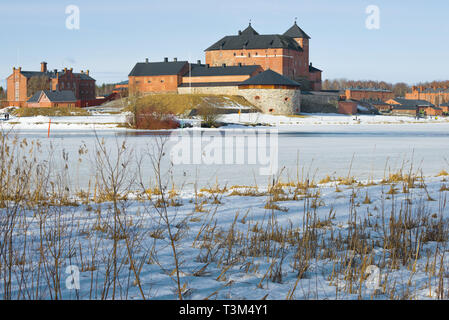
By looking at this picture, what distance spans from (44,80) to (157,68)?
18475 millimetres

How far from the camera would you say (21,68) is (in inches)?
2822

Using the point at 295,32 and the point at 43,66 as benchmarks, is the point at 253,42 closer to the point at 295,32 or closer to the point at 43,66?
the point at 295,32

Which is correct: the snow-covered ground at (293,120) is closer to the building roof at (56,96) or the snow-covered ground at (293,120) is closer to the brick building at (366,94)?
the building roof at (56,96)

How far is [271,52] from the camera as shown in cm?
6462

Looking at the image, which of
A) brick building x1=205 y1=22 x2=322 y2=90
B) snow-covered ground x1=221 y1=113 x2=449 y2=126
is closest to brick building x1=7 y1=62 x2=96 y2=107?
brick building x1=205 y1=22 x2=322 y2=90

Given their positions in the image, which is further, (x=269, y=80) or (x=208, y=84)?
(x=208, y=84)

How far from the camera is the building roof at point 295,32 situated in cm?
7050

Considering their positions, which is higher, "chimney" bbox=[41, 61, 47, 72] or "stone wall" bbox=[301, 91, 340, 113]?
"chimney" bbox=[41, 61, 47, 72]

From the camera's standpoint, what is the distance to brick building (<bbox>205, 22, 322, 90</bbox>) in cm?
6456

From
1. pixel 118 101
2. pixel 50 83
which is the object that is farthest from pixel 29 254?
pixel 50 83

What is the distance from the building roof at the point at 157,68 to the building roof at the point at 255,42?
759cm

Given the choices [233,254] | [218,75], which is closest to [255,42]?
[218,75]

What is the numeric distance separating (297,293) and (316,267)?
0.54 metres

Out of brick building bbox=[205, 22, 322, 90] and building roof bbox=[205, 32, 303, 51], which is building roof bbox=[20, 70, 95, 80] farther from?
building roof bbox=[205, 32, 303, 51]
